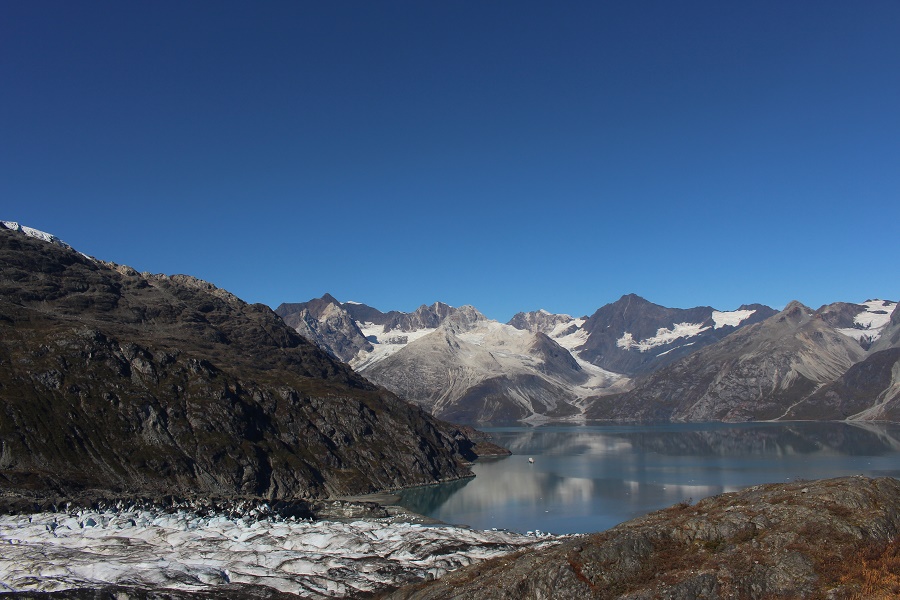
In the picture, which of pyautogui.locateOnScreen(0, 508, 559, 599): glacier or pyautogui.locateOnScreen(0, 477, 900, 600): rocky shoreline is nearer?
pyautogui.locateOnScreen(0, 477, 900, 600): rocky shoreline

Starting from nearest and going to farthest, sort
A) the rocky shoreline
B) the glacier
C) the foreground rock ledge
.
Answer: the foreground rock ledge, the rocky shoreline, the glacier

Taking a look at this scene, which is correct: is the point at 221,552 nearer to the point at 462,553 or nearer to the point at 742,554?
the point at 462,553

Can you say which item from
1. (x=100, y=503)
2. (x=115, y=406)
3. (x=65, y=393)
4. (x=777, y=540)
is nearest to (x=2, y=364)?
(x=65, y=393)

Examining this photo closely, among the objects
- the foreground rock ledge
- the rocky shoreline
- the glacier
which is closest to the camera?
the foreground rock ledge

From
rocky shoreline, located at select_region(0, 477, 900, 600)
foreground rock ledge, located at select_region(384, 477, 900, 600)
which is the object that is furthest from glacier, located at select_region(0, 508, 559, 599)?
foreground rock ledge, located at select_region(384, 477, 900, 600)

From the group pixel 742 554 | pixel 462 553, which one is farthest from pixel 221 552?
pixel 742 554

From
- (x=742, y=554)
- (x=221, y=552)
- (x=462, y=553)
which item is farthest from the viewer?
(x=462, y=553)

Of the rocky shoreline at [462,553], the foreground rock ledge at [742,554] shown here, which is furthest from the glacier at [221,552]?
the foreground rock ledge at [742,554]

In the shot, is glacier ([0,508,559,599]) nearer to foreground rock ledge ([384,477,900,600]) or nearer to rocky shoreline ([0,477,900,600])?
rocky shoreline ([0,477,900,600])

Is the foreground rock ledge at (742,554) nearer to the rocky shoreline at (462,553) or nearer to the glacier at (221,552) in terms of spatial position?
the rocky shoreline at (462,553)
